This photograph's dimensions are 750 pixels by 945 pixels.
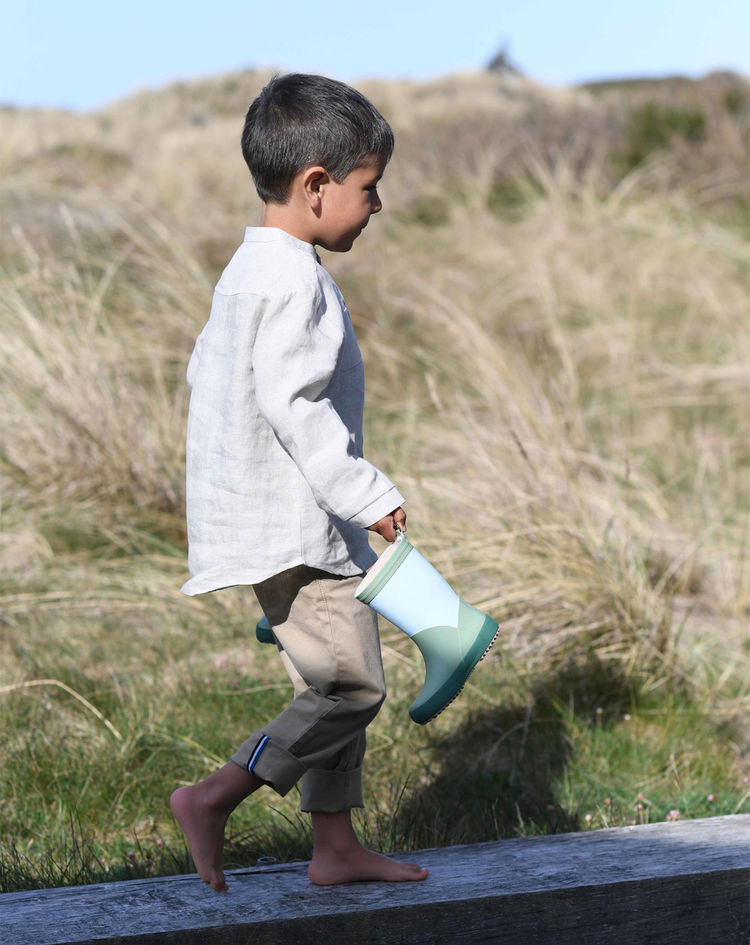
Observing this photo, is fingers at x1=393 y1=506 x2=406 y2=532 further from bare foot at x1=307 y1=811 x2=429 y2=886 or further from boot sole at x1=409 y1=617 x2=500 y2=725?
bare foot at x1=307 y1=811 x2=429 y2=886

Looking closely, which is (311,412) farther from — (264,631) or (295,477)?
(264,631)

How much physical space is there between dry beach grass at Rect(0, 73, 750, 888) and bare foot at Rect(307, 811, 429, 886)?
1.17ft

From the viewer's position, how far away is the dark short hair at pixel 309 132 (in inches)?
78.5

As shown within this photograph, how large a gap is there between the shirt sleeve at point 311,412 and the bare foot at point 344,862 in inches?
23.5

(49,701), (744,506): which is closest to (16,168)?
(744,506)

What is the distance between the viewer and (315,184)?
203cm

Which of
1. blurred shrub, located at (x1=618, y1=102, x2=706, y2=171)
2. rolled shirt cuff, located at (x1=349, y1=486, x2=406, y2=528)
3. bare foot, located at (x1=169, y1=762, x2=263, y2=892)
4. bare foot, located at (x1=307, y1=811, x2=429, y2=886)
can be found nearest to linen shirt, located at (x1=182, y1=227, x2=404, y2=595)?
rolled shirt cuff, located at (x1=349, y1=486, x2=406, y2=528)

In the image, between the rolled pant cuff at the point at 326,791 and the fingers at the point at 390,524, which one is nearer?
the fingers at the point at 390,524

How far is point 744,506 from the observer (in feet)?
16.6

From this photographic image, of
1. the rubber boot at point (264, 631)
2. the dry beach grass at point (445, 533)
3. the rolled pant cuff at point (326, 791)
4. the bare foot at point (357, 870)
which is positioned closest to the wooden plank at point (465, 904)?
the bare foot at point (357, 870)

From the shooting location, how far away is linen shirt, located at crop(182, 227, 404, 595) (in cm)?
189

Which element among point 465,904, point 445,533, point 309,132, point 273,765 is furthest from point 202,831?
point 445,533

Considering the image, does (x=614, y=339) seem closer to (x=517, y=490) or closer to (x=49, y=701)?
(x=517, y=490)

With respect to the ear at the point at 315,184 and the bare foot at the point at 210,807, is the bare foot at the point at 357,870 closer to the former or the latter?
the bare foot at the point at 210,807
